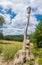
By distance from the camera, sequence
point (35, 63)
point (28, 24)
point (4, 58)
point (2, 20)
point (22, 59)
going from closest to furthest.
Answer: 1. point (35, 63)
2. point (22, 59)
3. point (28, 24)
4. point (4, 58)
5. point (2, 20)

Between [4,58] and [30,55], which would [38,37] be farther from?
[30,55]

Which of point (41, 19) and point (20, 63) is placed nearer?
point (20, 63)

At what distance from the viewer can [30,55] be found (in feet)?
61.2

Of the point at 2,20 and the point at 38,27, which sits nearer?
the point at 38,27

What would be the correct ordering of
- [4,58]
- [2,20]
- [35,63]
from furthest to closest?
1. [2,20]
2. [4,58]
3. [35,63]

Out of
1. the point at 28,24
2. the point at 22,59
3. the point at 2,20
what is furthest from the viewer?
the point at 2,20

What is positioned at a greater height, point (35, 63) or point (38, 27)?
point (38, 27)

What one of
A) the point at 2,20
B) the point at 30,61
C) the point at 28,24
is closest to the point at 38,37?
the point at 28,24

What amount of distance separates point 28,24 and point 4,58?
4.90 meters

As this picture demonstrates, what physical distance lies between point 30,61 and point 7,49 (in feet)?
16.7

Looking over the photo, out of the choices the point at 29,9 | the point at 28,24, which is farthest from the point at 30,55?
the point at 29,9

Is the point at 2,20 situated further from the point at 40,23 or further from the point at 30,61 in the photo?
the point at 30,61

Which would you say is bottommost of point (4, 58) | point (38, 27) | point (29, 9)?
point (4, 58)

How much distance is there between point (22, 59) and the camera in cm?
1859
